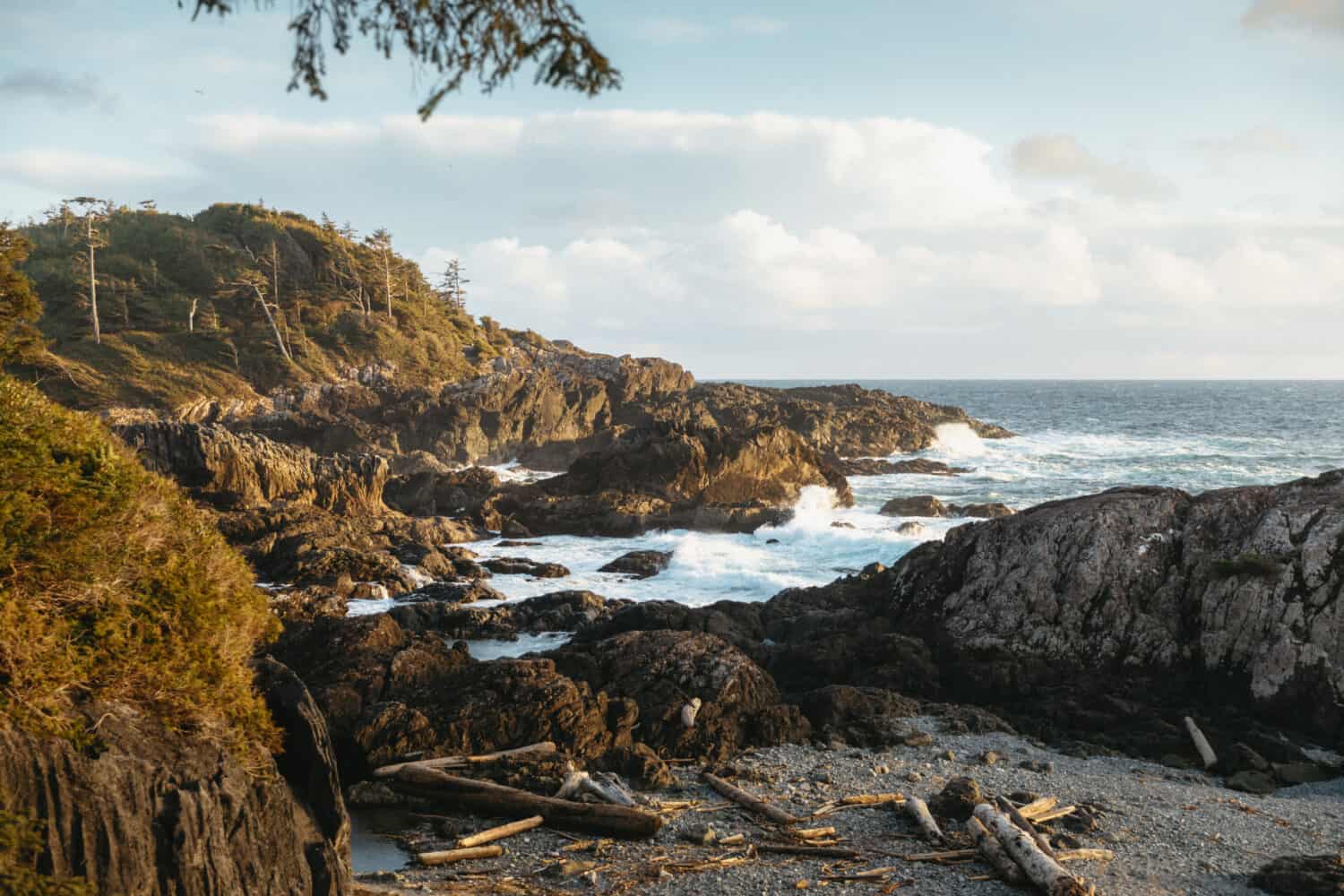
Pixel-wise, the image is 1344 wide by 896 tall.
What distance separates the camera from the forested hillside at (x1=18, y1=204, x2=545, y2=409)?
200 ft

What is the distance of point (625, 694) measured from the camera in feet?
51.2

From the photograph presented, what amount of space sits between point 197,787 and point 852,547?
3050 centimetres

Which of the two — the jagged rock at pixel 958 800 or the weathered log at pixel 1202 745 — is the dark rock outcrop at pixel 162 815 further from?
the weathered log at pixel 1202 745

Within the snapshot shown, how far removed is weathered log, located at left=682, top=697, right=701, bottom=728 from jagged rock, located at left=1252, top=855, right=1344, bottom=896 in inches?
315

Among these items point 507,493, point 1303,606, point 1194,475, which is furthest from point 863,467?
point 1303,606

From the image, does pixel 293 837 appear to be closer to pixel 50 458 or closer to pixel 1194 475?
A: pixel 50 458

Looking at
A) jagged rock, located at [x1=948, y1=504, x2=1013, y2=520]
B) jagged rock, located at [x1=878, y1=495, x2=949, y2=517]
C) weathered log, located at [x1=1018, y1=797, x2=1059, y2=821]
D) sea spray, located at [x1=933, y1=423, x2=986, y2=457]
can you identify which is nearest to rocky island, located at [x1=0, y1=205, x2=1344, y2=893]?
weathered log, located at [x1=1018, y1=797, x2=1059, y2=821]

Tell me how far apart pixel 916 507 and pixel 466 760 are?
33.5 metres

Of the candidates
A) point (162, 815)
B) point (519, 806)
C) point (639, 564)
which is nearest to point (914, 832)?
point (519, 806)

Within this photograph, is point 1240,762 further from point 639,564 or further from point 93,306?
point 93,306

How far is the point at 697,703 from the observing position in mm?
14852

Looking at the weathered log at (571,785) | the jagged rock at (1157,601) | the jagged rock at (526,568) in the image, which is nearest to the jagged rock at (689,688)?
the weathered log at (571,785)

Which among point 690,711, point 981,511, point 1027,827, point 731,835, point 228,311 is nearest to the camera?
point 1027,827

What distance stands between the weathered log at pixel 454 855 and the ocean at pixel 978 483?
1068 centimetres
